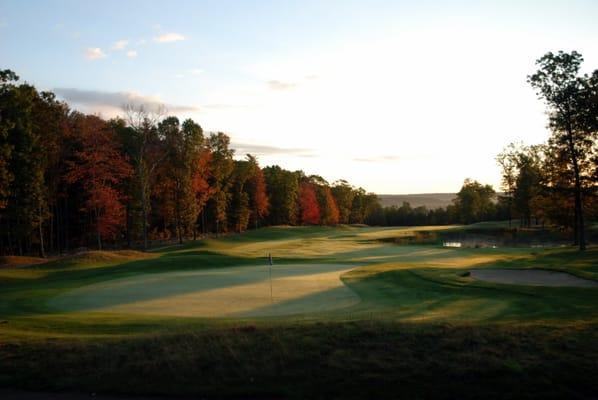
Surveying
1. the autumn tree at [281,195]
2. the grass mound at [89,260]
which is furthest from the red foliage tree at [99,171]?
the autumn tree at [281,195]

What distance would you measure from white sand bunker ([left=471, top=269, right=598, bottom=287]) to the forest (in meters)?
15.0

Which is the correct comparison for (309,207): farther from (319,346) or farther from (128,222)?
(319,346)

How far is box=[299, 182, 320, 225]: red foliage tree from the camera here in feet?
343

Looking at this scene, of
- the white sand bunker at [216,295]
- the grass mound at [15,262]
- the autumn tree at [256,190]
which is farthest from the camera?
the autumn tree at [256,190]

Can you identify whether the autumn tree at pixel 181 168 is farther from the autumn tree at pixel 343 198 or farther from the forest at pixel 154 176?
the autumn tree at pixel 343 198

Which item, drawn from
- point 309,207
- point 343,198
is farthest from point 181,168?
point 343,198

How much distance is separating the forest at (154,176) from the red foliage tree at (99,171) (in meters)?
0.13

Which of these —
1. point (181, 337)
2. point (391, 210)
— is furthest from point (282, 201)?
point (181, 337)

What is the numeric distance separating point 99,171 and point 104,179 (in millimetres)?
1139

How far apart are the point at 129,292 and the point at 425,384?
647 inches

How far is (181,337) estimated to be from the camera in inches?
382

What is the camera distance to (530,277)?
22344 millimetres

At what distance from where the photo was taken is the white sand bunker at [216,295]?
16.8 meters

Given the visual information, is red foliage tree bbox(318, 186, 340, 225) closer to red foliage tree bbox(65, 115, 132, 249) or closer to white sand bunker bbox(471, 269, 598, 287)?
red foliage tree bbox(65, 115, 132, 249)
